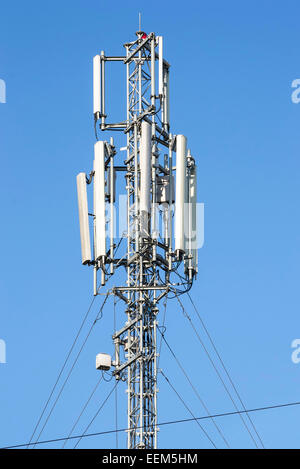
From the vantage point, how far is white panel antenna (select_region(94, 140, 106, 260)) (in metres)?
100

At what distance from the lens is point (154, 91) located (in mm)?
101812

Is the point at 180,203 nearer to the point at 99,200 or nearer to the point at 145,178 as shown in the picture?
the point at 145,178

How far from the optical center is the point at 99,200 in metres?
101

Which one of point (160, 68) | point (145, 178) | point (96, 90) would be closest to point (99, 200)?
point (145, 178)

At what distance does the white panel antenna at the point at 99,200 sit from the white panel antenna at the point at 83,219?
69 centimetres

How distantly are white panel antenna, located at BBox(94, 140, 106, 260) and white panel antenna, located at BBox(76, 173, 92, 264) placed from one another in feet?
2.28

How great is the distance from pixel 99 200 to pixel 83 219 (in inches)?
56.2

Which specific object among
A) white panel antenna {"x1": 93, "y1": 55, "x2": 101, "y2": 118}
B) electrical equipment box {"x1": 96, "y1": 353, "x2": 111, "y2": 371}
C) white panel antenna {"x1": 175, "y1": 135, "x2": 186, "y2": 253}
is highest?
white panel antenna {"x1": 93, "y1": 55, "x2": 101, "y2": 118}

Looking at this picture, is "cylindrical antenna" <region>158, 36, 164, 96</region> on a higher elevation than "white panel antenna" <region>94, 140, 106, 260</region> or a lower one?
higher

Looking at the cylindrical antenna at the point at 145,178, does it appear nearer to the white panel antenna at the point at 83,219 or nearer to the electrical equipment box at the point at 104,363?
the white panel antenna at the point at 83,219

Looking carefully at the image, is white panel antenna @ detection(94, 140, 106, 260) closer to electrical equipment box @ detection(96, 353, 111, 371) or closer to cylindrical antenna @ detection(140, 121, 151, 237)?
cylindrical antenna @ detection(140, 121, 151, 237)
